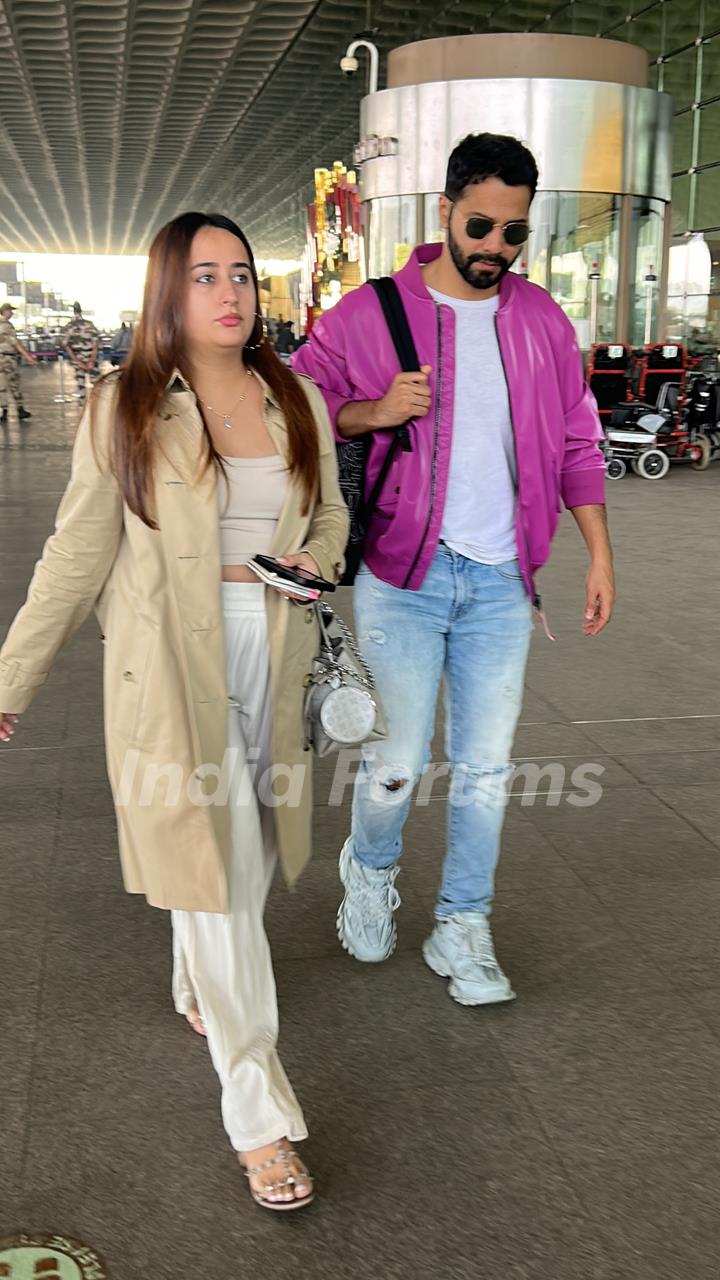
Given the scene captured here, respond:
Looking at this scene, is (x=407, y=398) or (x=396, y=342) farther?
(x=396, y=342)

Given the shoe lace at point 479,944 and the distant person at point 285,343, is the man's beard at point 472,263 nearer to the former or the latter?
the shoe lace at point 479,944

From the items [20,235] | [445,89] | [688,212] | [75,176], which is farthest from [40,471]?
[20,235]

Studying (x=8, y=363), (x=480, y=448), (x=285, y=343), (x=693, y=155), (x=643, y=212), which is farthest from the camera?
(x=285, y=343)

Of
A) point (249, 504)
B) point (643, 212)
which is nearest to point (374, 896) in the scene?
point (249, 504)

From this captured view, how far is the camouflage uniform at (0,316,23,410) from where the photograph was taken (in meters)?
18.5

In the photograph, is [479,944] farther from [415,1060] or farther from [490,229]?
[490,229]

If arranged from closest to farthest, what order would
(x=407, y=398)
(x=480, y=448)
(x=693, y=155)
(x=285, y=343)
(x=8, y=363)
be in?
1. (x=407, y=398)
2. (x=480, y=448)
3. (x=8, y=363)
4. (x=693, y=155)
5. (x=285, y=343)

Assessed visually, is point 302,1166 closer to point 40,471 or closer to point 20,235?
point 40,471

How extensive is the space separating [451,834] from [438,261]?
4.36 feet

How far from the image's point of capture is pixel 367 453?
298 centimetres

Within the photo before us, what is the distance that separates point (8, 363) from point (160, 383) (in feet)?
58.1

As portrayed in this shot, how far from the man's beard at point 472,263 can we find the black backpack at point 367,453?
0.16 meters

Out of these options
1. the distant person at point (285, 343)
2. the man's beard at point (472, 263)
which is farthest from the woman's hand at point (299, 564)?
the distant person at point (285, 343)

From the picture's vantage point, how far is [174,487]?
2291 mm
